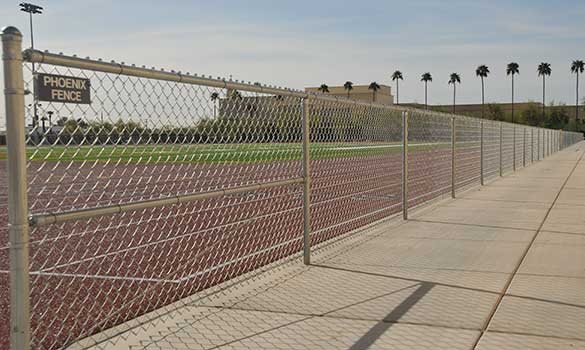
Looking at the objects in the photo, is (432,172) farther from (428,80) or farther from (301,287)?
(428,80)

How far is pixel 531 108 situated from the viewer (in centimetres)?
11512

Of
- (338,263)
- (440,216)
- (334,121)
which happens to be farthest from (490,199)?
(338,263)

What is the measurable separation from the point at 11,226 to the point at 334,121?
5.89 meters

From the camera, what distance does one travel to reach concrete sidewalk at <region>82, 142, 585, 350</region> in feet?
15.4

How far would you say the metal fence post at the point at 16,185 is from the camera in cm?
347

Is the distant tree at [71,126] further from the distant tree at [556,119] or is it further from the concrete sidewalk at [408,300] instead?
the distant tree at [556,119]

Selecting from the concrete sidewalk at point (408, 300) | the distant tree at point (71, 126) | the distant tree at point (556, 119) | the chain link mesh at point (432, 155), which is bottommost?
the concrete sidewalk at point (408, 300)

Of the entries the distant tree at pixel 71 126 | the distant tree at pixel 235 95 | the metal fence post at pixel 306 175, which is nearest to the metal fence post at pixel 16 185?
the distant tree at pixel 71 126

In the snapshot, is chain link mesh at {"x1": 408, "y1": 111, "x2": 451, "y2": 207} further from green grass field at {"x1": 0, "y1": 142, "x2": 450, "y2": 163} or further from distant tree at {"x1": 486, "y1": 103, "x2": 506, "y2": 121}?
distant tree at {"x1": 486, "y1": 103, "x2": 506, "y2": 121}

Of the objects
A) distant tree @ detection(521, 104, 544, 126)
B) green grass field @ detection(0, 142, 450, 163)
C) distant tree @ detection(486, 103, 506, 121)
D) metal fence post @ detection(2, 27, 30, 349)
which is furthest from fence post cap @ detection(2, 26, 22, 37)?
distant tree @ detection(521, 104, 544, 126)

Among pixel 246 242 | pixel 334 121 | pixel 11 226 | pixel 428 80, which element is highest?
pixel 428 80

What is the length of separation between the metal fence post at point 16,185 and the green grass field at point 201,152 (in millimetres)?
318

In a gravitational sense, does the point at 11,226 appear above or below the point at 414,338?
above

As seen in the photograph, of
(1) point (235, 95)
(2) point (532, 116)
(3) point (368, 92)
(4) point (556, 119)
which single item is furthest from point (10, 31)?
(4) point (556, 119)
